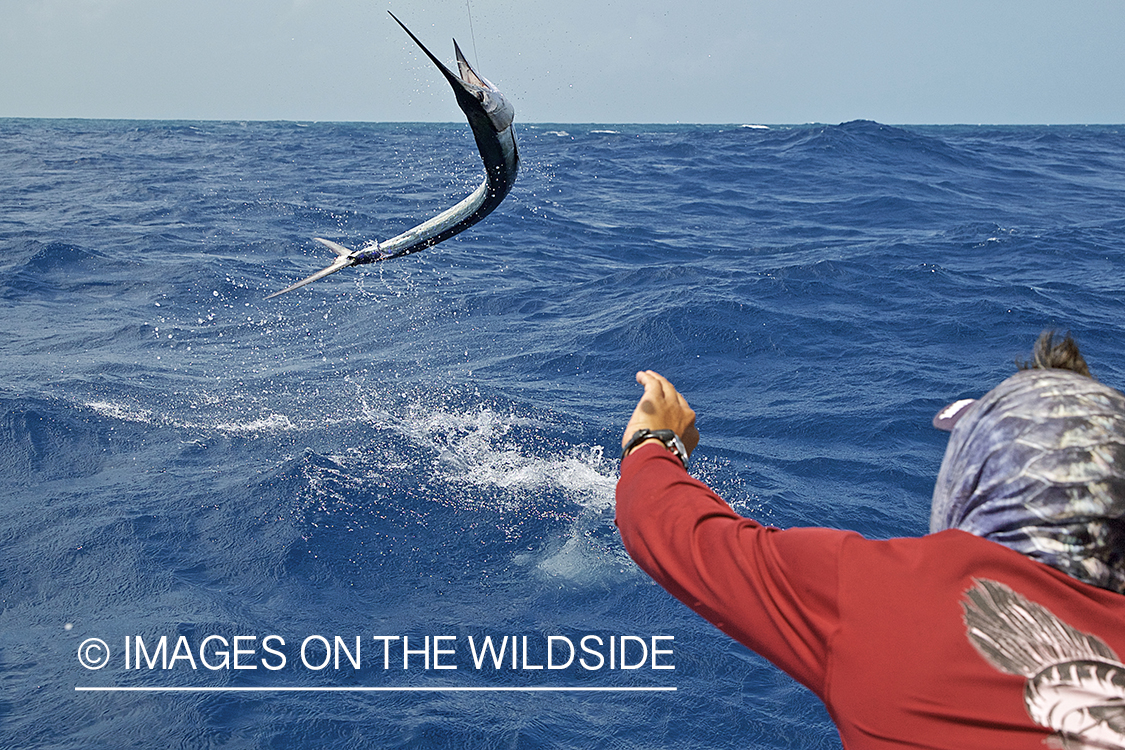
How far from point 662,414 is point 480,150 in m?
2.16

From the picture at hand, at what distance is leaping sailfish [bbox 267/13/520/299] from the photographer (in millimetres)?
3027

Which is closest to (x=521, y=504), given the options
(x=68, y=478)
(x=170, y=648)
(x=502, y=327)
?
(x=170, y=648)

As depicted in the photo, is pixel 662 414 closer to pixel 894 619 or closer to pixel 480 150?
Result: pixel 894 619

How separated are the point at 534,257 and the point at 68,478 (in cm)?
925

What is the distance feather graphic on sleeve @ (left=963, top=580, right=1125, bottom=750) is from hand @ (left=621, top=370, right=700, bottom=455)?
0.51m

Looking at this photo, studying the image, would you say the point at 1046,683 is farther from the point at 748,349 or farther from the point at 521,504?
the point at 748,349

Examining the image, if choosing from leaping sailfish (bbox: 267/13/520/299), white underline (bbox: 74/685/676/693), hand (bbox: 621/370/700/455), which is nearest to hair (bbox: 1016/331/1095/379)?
hand (bbox: 621/370/700/455)

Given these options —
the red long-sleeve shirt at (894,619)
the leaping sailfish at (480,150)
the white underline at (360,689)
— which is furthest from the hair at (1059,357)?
the white underline at (360,689)

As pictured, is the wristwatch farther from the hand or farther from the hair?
the hair

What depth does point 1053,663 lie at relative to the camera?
999 millimetres

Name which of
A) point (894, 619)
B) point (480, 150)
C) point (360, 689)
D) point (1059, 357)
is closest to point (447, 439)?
point (360, 689)

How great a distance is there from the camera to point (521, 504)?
21.8ft

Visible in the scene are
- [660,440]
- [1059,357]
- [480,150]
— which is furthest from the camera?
[480,150]

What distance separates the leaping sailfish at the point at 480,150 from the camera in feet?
9.93
